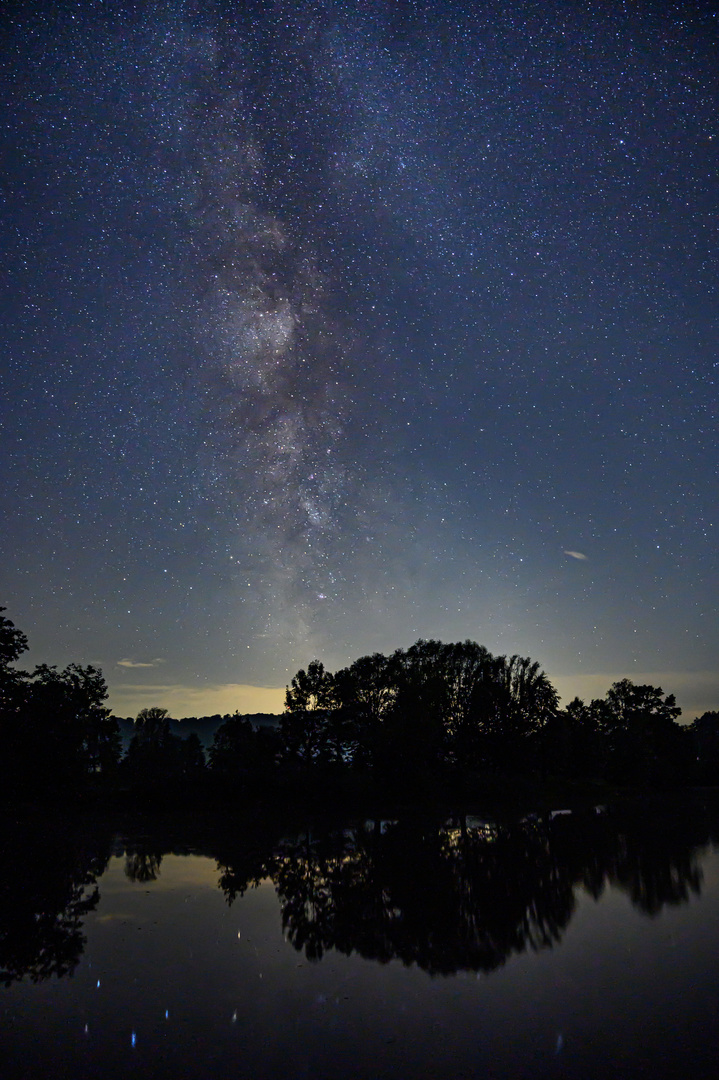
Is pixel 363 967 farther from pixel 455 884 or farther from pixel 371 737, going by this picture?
pixel 371 737

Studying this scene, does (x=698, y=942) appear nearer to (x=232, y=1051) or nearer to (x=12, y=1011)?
(x=232, y=1051)

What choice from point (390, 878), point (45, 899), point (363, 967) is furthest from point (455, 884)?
point (45, 899)

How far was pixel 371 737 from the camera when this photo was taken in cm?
5691

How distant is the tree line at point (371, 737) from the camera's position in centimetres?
4100

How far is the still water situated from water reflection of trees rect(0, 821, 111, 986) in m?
0.09

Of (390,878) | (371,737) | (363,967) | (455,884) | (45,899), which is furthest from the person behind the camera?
(371,737)

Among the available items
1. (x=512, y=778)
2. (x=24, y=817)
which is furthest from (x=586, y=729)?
(x=24, y=817)

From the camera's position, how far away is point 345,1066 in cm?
770

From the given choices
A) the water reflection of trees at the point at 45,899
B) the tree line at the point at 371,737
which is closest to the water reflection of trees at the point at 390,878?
the water reflection of trees at the point at 45,899

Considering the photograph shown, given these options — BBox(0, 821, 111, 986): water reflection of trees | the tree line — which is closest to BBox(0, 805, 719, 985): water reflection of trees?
BBox(0, 821, 111, 986): water reflection of trees

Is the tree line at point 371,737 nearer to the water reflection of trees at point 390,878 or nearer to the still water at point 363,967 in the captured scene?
the water reflection of trees at point 390,878

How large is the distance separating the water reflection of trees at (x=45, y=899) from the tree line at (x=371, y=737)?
9.98 metres

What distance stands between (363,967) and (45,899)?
1202 centimetres

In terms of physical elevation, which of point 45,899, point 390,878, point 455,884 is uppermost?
point 455,884
